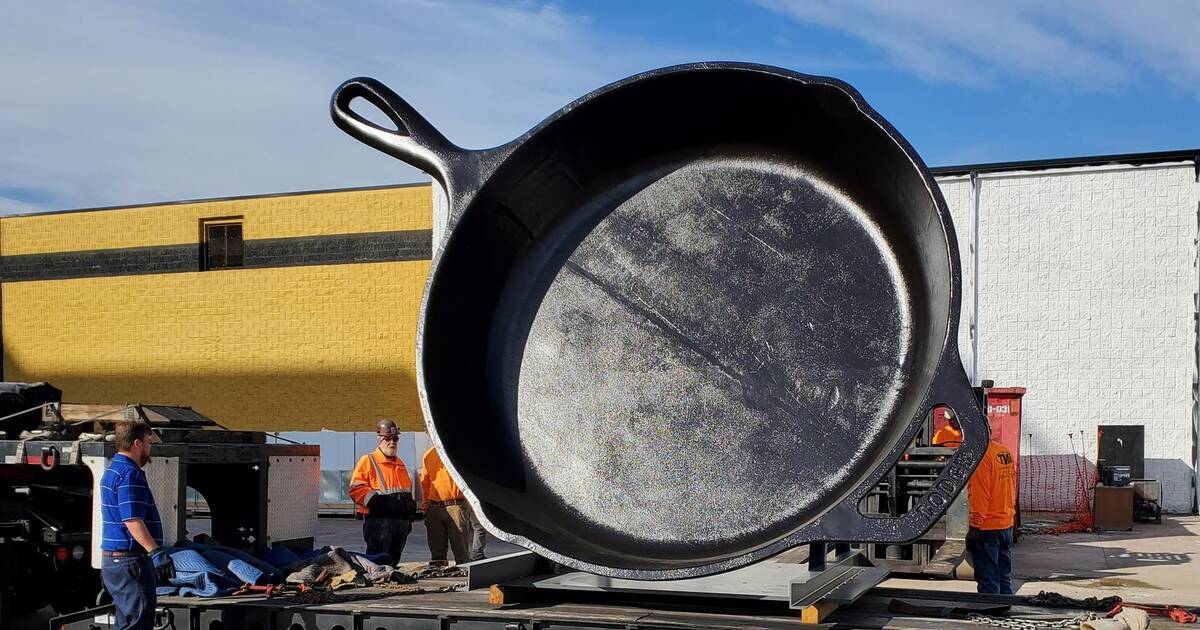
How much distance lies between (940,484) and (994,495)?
497 centimetres

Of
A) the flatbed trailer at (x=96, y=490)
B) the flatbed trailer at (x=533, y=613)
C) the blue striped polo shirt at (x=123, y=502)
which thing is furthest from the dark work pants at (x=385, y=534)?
the flatbed trailer at (x=533, y=613)

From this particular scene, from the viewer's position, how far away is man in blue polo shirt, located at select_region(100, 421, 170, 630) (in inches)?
207

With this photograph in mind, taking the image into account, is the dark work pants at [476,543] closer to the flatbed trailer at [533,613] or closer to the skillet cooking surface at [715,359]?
the flatbed trailer at [533,613]

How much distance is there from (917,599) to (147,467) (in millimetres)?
3969

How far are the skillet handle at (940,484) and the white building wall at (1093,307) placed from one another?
16679mm

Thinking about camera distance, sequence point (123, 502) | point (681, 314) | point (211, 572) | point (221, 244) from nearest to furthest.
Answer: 1. point (681, 314)
2. point (211, 572)
3. point (123, 502)
4. point (221, 244)

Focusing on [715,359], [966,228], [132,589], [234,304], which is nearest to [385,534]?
[132,589]

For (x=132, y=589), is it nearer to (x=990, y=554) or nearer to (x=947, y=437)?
(x=990, y=554)

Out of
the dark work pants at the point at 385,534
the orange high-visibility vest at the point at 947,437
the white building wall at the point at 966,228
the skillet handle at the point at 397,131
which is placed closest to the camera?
the skillet handle at the point at 397,131

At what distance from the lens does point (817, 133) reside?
150 inches

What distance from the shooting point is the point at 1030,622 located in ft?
13.8

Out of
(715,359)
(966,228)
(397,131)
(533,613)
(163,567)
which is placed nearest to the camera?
(715,359)

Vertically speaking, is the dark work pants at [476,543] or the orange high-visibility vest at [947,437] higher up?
the orange high-visibility vest at [947,437]

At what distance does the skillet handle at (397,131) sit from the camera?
13.0 feet
